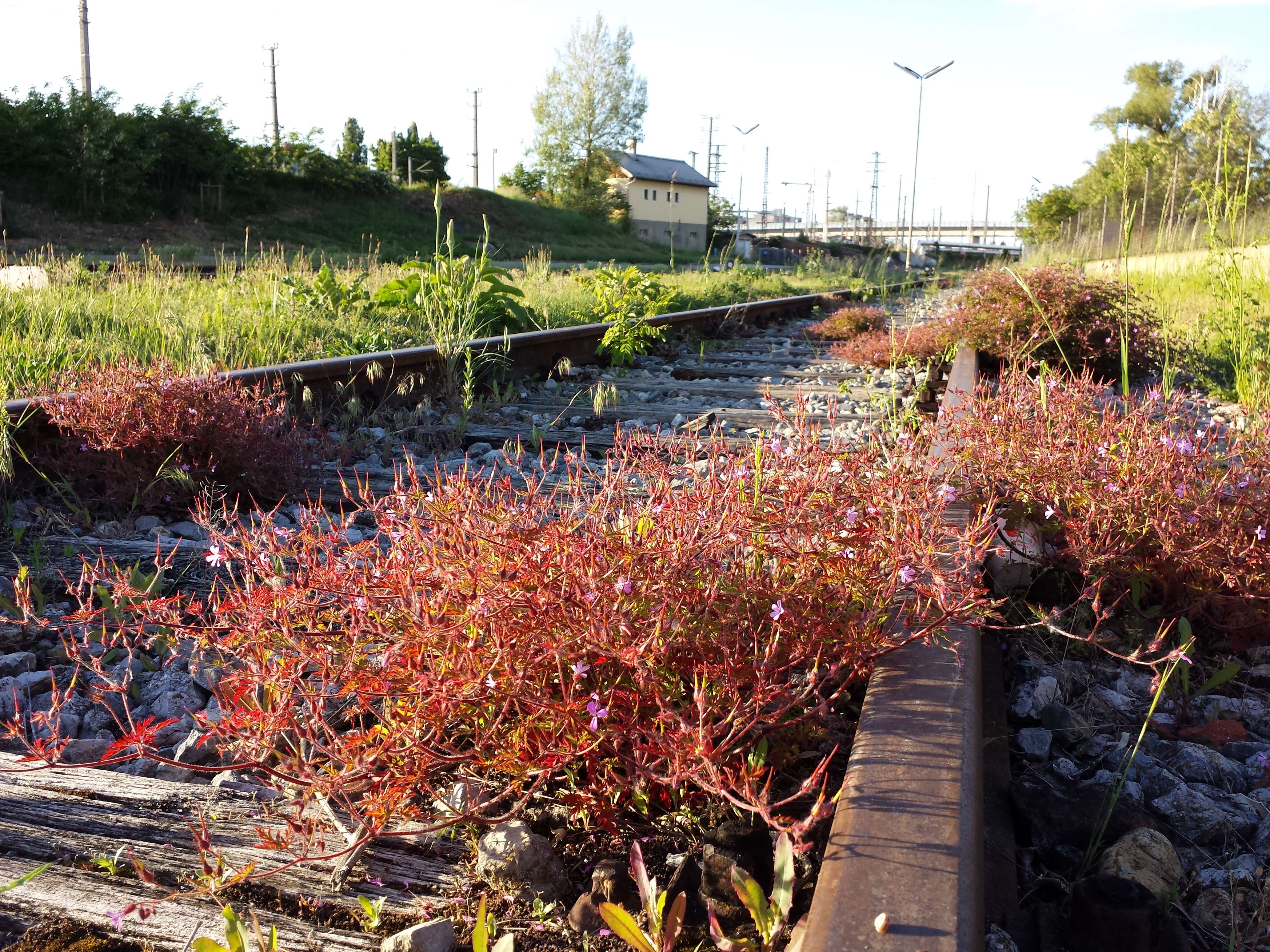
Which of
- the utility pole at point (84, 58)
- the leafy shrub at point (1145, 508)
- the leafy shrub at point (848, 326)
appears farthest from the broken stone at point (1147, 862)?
the utility pole at point (84, 58)

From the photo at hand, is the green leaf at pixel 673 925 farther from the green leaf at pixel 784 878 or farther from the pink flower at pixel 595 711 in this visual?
the pink flower at pixel 595 711

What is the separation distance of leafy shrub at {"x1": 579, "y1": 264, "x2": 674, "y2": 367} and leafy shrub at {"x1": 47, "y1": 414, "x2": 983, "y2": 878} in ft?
18.0

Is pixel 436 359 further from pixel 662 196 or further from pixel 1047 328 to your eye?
pixel 662 196

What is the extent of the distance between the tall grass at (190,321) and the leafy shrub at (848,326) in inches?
96.4

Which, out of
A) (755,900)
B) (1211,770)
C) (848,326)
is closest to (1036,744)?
(1211,770)

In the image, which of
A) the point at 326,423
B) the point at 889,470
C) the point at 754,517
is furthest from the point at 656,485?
the point at 326,423

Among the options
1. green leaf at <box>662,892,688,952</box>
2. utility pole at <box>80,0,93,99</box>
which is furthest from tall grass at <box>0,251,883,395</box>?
utility pole at <box>80,0,93,99</box>

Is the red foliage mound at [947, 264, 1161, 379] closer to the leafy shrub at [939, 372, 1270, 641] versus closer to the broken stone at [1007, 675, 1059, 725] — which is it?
the leafy shrub at [939, 372, 1270, 641]

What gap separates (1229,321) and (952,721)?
241 inches

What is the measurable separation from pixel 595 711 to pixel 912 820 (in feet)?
1.57

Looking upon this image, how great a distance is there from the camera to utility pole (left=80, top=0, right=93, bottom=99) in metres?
29.7

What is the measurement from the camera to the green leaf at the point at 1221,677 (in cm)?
214

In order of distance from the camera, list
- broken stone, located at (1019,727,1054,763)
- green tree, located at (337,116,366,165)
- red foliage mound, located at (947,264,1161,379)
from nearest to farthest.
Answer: broken stone, located at (1019,727,1054,763) → red foliage mound, located at (947,264,1161,379) → green tree, located at (337,116,366,165)

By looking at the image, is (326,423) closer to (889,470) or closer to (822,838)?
(889,470)
